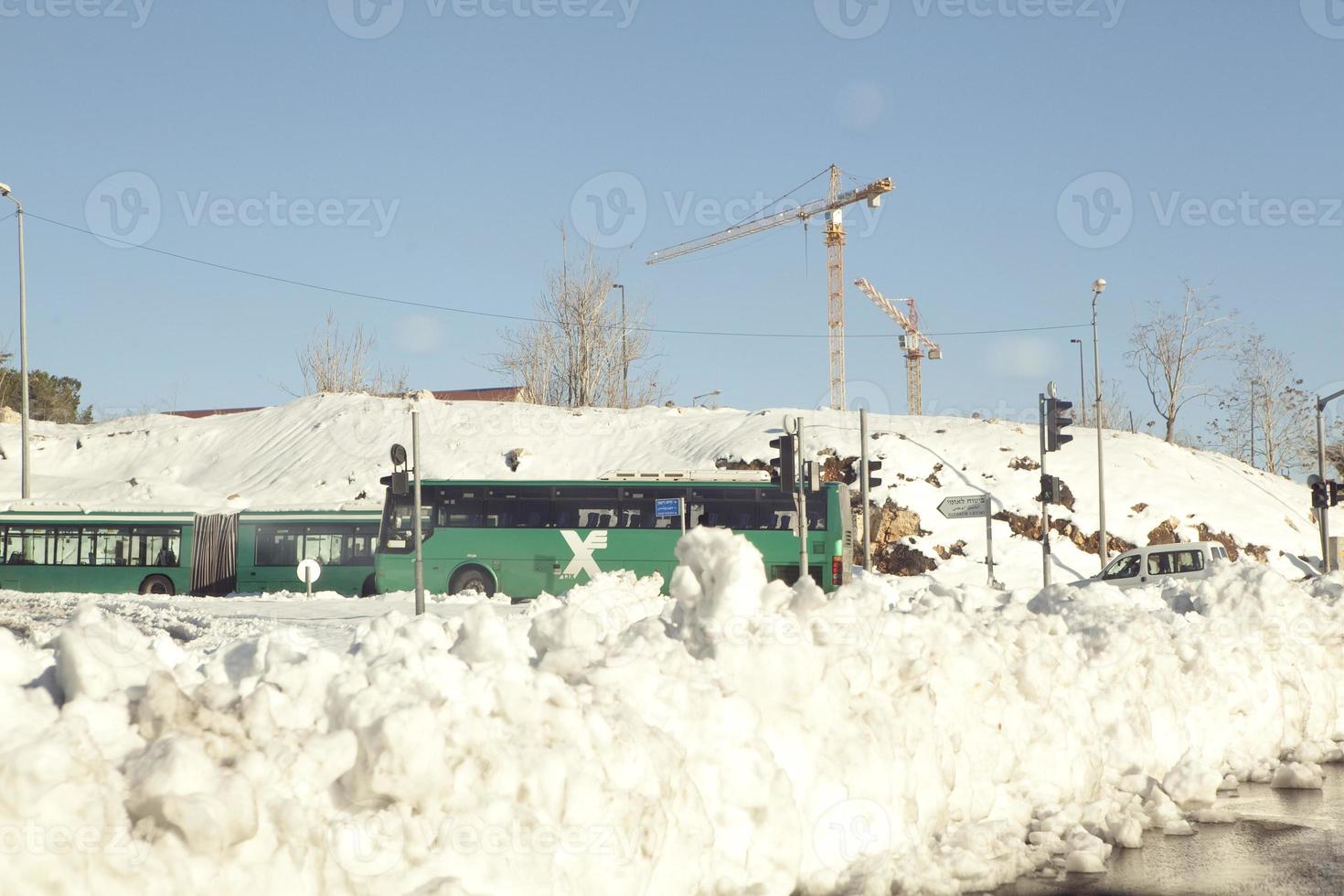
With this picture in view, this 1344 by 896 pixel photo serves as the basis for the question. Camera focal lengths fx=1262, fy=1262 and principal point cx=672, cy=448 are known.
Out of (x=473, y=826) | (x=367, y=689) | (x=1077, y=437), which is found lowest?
(x=473, y=826)

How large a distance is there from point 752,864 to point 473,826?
1.72 meters

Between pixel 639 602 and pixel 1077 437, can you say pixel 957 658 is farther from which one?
pixel 1077 437

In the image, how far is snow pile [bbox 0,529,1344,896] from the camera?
4.38 metres

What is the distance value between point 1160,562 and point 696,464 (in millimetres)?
25793

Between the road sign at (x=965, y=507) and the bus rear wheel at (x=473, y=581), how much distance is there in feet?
33.1

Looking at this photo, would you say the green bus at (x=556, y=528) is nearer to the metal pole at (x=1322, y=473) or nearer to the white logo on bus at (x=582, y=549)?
the white logo on bus at (x=582, y=549)

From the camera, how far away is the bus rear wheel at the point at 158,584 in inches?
1185

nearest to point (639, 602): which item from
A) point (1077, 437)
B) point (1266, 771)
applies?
point (1266, 771)

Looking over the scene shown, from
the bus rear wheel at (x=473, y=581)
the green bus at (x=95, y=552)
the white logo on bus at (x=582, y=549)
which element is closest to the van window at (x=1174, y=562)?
the white logo on bus at (x=582, y=549)

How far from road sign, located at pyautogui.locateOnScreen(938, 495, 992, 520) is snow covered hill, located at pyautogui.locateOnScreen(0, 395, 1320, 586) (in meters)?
11.6

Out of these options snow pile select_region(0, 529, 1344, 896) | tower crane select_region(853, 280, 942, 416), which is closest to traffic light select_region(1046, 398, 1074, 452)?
snow pile select_region(0, 529, 1344, 896)

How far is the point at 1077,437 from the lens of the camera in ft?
164

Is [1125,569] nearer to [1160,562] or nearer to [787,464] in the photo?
[1160,562]

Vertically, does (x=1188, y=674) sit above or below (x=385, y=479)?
below
